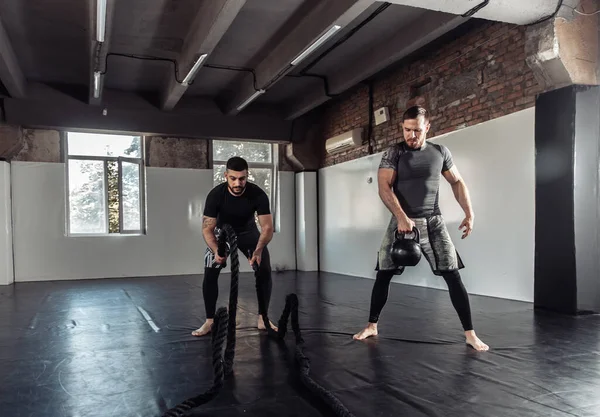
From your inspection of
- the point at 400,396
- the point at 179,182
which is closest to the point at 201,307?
the point at 400,396

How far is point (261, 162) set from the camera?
10.5m

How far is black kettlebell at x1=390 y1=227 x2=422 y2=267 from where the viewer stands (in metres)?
3.18

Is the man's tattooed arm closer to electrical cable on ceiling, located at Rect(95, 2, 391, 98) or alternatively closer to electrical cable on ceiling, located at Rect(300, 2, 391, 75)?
electrical cable on ceiling, located at Rect(95, 2, 391, 98)

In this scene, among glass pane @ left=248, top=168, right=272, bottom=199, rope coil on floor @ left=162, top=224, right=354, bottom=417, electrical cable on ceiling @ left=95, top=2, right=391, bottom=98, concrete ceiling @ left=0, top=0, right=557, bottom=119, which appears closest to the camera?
rope coil on floor @ left=162, top=224, right=354, bottom=417

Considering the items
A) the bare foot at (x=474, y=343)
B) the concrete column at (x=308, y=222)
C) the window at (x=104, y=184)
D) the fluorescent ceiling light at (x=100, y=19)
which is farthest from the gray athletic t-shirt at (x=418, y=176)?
the window at (x=104, y=184)

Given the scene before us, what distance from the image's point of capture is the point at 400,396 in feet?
7.67

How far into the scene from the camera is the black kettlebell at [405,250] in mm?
3182

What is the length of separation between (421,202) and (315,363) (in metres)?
1.30

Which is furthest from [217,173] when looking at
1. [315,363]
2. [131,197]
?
[315,363]

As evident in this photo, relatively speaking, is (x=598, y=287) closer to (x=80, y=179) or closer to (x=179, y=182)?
(x=179, y=182)

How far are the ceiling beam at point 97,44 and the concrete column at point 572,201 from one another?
4522 millimetres

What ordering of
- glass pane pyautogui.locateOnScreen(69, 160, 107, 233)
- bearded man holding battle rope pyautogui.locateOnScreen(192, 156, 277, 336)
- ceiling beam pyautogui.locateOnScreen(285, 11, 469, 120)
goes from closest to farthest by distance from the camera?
bearded man holding battle rope pyautogui.locateOnScreen(192, 156, 277, 336)
ceiling beam pyautogui.locateOnScreen(285, 11, 469, 120)
glass pane pyautogui.locateOnScreen(69, 160, 107, 233)

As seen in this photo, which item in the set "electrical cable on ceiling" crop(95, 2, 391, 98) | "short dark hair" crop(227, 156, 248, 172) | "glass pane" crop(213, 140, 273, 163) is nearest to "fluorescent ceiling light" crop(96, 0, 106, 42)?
"electrical cable on ceiling" crop(95, 2, 391, 98)

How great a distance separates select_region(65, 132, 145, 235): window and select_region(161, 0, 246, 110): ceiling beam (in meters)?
2.47
